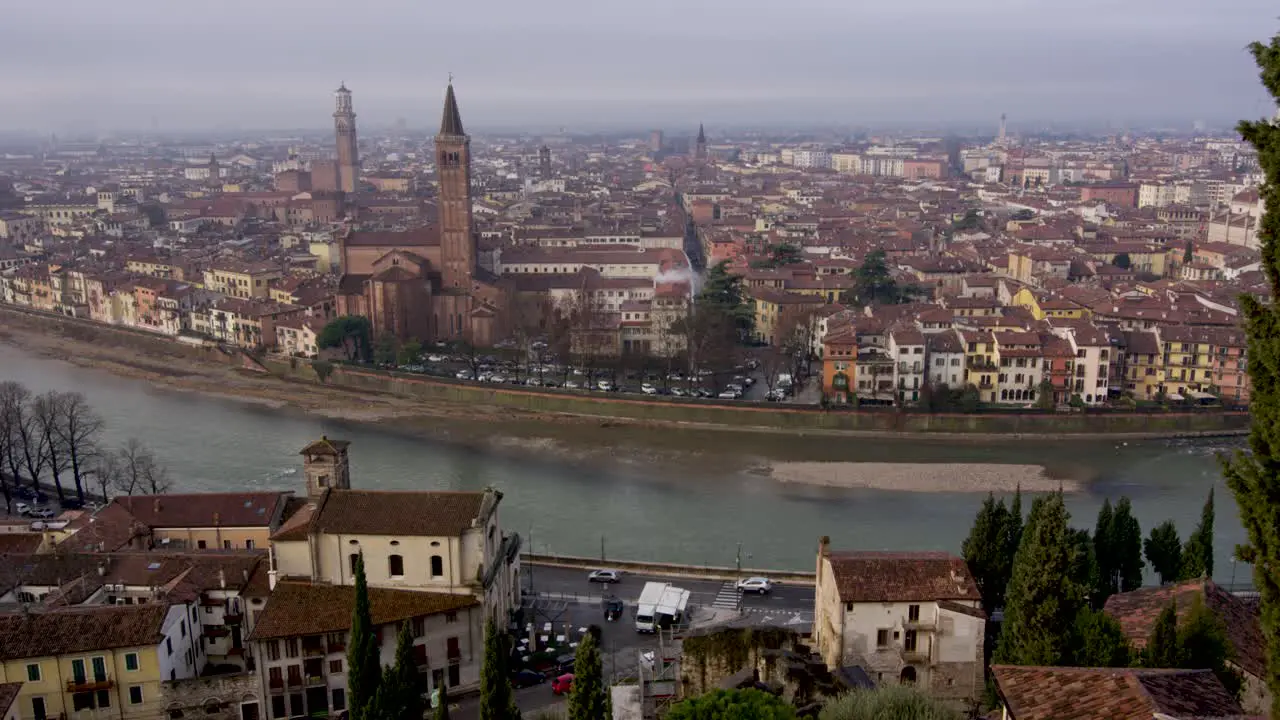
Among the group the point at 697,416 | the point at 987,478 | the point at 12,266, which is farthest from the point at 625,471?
the point at 12,266

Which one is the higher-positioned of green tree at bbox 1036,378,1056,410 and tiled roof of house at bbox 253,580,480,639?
tiled roof of house at bbox 253,580,480,639

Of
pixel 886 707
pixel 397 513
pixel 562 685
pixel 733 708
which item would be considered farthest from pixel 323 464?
pixel 886 707

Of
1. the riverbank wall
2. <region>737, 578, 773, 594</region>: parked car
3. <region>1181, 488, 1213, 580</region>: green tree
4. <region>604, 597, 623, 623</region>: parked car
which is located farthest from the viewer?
the riverbank wall

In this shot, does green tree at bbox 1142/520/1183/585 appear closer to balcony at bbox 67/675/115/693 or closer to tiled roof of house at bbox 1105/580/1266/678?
tiled roof of house at bbox 1105/580/1266/678

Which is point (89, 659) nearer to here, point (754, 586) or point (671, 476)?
point (754, 586)

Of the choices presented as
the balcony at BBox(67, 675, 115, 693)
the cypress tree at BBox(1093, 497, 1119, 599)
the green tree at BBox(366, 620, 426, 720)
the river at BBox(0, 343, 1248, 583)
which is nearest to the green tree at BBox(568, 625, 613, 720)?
the green tree at BBox(366, 620, 426, 720)

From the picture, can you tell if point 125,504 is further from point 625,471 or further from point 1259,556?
point 1259,556
